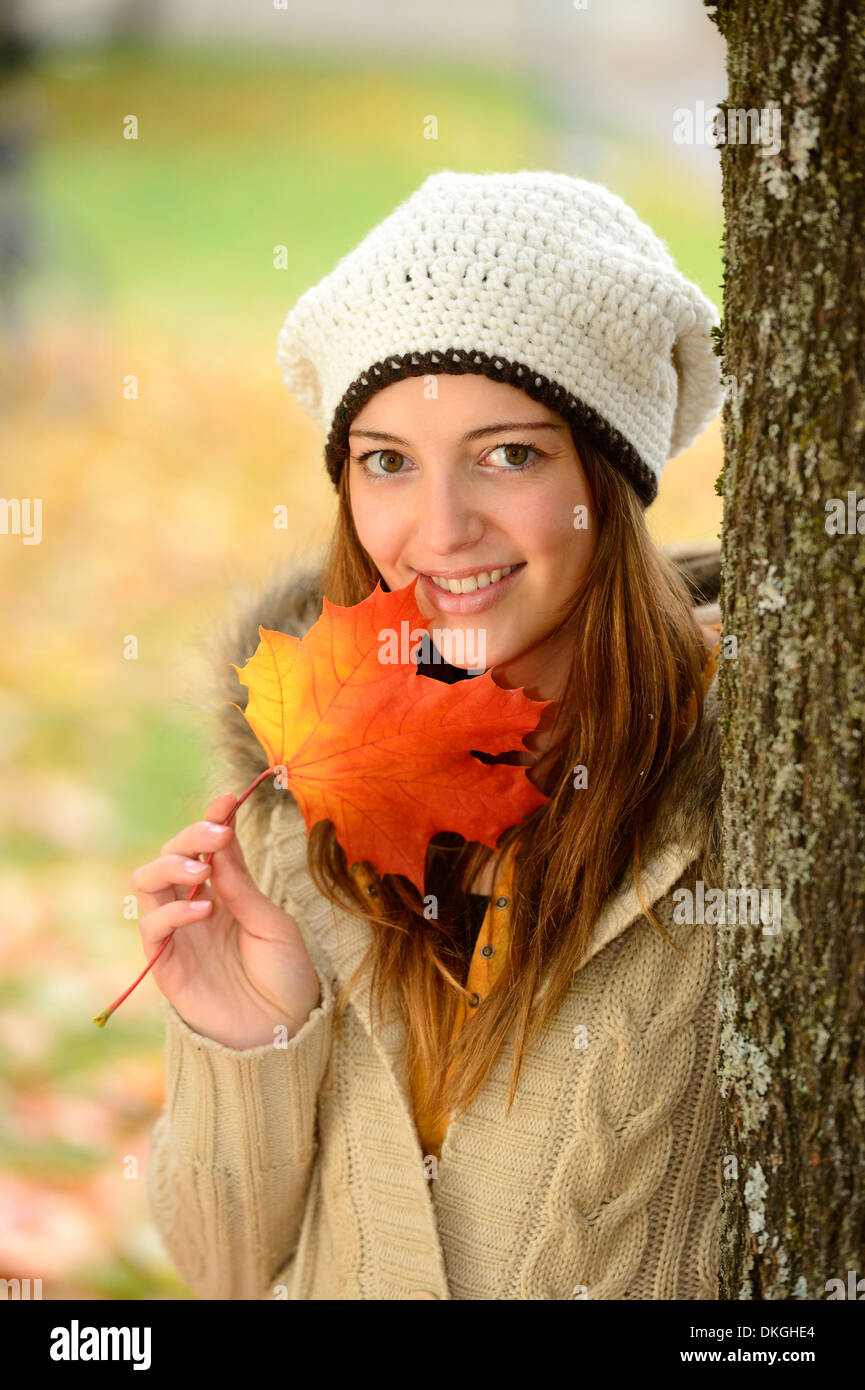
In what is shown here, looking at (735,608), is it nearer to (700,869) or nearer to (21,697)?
(700,869)

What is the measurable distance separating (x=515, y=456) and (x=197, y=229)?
19.3 ft

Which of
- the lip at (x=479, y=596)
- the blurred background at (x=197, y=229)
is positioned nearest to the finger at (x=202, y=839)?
the lip at (x=479, y=596)

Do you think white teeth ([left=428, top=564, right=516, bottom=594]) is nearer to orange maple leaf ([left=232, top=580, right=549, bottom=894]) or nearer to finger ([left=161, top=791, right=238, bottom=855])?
orange maple leaf ([left=232, top=580, right=549, bottom=894])

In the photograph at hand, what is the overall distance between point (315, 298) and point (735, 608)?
80 centimetres

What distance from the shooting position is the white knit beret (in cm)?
158

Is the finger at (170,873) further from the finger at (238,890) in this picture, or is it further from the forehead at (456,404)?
the forehead at (456,404)

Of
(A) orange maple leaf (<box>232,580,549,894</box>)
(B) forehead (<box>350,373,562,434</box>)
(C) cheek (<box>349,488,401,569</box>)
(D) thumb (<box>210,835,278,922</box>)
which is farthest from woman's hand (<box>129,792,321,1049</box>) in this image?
(B) forehead (<box>350,373,562,434</box>)

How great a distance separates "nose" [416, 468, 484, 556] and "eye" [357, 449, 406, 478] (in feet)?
0.28

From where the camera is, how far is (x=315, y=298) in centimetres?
174

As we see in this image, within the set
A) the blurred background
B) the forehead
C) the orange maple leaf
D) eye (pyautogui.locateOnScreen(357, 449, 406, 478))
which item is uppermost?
the blurred background

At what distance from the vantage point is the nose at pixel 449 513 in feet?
5.24

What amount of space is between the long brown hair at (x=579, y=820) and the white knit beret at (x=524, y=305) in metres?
0.10

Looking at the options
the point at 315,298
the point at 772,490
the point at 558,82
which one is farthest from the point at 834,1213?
the point at 558,82

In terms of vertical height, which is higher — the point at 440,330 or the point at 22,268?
the point at 22,268
